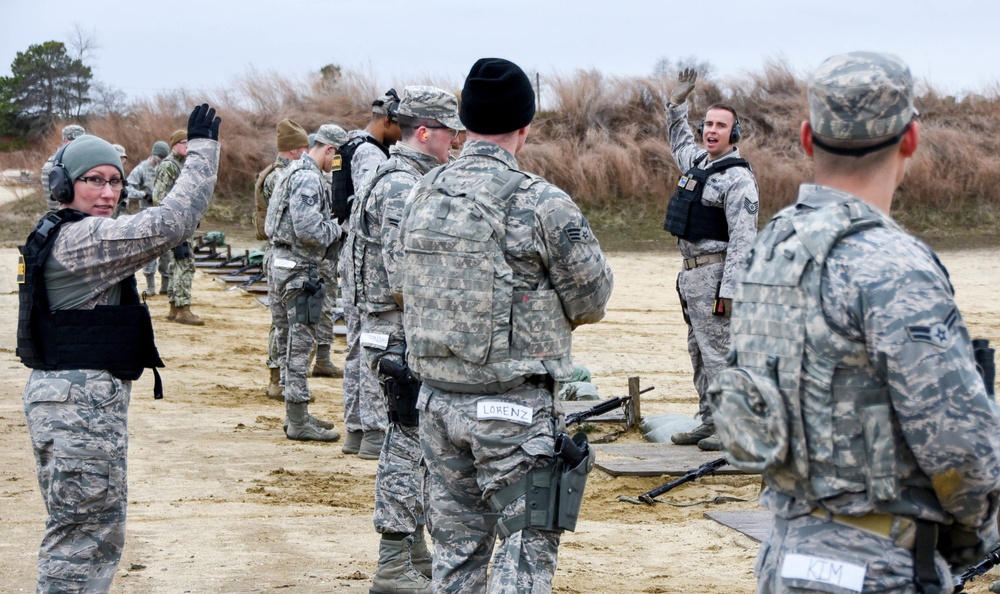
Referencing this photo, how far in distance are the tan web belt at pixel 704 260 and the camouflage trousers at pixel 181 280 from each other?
7.33 m

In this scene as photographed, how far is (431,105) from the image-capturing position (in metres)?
5.20

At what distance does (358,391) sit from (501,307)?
3.96 meters

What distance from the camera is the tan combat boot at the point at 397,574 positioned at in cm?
490

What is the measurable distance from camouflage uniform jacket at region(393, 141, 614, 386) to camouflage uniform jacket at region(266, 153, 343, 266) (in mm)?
4399

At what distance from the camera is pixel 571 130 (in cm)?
2709

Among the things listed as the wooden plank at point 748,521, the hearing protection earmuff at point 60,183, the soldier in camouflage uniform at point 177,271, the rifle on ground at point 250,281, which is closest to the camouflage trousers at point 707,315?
the wooden plank at point 748,521

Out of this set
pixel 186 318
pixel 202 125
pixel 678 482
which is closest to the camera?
pixel 202 125

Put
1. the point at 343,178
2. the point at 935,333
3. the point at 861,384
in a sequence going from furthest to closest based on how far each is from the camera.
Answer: the point at 343,178, the point at 861,384, the point at 935,333

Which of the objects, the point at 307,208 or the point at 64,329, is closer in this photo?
the point at 64,329

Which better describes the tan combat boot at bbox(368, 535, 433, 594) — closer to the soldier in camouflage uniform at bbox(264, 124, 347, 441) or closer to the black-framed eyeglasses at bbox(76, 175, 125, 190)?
the black-framed eyeglasses at bbox(76, 175, 125, 190)

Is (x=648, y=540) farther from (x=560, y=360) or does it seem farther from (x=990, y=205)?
(x=990, y=205)

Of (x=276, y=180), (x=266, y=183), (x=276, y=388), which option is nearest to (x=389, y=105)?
(x=276, y=180)

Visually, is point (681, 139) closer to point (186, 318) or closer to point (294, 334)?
point (294, 334)

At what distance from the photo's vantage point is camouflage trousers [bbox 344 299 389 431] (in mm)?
6555
